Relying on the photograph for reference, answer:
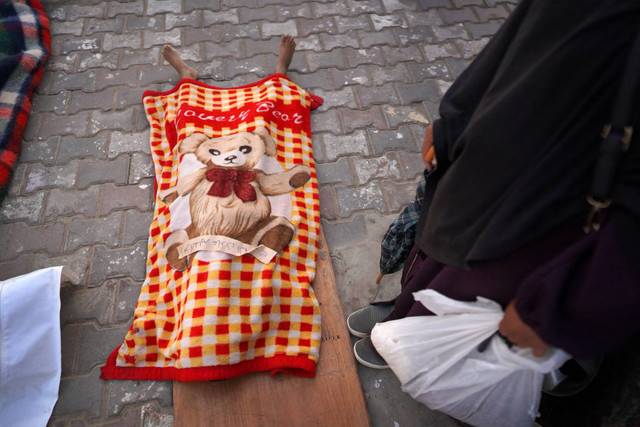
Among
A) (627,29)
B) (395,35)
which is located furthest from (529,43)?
(395,35)

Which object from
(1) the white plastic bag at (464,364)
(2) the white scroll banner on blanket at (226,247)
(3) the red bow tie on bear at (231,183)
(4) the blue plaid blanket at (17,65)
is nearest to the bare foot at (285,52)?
(3) the red bow tie on bear at (231,183)

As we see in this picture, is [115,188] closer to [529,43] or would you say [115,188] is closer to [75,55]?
[75,55]

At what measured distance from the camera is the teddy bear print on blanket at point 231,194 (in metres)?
1.70

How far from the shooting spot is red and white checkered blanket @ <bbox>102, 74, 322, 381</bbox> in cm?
153

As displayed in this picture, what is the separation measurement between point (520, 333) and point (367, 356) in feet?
2.71

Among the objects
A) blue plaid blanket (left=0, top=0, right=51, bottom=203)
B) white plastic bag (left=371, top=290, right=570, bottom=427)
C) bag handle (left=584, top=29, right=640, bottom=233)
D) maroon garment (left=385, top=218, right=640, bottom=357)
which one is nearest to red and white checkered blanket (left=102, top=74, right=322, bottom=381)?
white plastic bag (left=371, top=290, right=570, bottom=427)

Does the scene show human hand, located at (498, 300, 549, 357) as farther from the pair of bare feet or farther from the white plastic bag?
the pair of bare feet

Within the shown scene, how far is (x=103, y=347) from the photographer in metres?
1.63

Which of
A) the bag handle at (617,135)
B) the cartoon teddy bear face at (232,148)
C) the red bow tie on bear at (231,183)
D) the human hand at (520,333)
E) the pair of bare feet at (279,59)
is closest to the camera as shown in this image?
the bag handle at (617,135)

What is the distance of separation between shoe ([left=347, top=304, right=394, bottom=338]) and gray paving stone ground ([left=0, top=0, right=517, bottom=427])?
99 mm

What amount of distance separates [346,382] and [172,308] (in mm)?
753

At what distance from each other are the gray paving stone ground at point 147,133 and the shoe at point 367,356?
0.18 feet

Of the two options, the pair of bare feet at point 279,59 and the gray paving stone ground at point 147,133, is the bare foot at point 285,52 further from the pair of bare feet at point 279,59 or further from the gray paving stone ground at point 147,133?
the gray paving stone ground at point 147,133

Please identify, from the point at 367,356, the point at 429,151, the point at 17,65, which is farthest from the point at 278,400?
the point at 17,65
